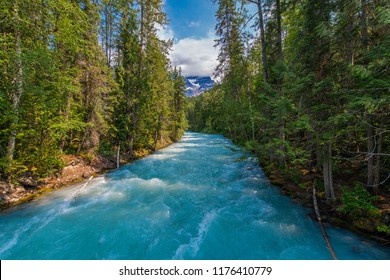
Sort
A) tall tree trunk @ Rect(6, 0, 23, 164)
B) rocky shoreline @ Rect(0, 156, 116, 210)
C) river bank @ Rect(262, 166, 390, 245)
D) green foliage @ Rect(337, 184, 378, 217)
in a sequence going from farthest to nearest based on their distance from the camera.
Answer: rocky shoreline @ Rect(0, 156, 116, 210) → tall tree trunk @ Rect(6, 0, 23, 164) → green foliage @ Rect(337, 184, 378, 217) → river bank @ Rect(262, 166, 390, 245)

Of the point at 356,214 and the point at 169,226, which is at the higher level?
the point at 356,214

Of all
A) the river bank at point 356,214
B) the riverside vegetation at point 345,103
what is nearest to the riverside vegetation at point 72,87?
the riverside vegetation at point 345,103

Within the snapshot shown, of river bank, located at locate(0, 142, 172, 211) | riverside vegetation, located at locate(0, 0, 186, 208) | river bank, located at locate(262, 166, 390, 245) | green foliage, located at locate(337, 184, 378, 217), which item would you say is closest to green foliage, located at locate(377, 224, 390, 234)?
river bank, located at locate(262, 166, 390, 245)

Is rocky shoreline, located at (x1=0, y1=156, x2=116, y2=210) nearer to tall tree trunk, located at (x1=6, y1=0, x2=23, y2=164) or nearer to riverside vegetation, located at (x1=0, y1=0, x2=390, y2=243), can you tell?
riverside vegetation, located at (x1=0, y1=0, x2=390, y2=243)

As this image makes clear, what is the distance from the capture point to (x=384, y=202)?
17.6 feet

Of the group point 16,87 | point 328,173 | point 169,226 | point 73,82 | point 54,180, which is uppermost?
point 73,82

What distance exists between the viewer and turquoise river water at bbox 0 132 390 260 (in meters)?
4.98

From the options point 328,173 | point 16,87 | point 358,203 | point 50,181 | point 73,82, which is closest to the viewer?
point 358,203

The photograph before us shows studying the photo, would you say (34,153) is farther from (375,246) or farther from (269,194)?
(375,246)

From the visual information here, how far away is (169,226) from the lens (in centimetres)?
629

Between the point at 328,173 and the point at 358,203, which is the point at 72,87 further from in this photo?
the point at 358,203

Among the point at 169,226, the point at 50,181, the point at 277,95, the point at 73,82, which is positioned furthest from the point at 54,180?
the point at 277,95

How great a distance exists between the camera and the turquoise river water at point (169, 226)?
4977 mm
